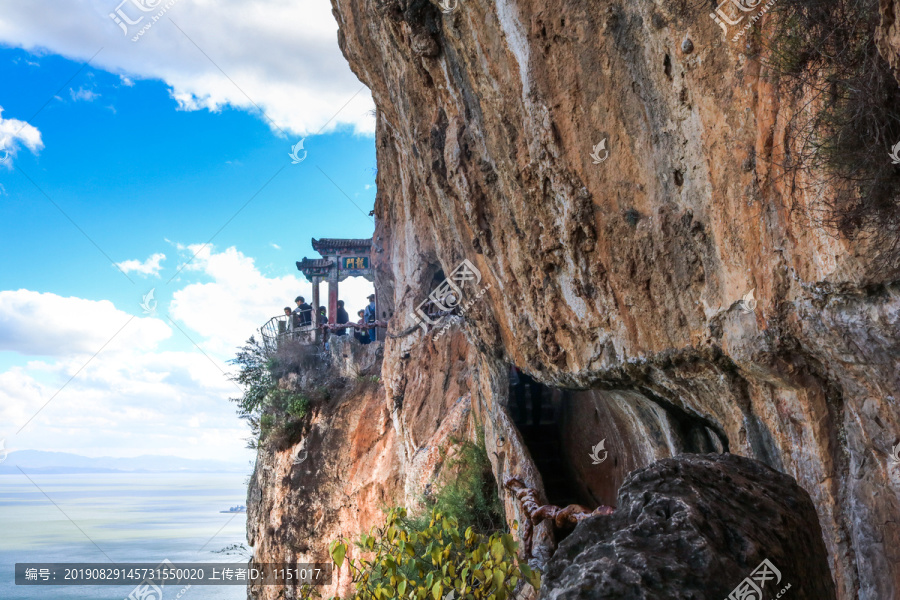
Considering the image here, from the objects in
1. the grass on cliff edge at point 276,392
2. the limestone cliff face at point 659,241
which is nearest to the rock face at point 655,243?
the limestone cliff face at point 659,241

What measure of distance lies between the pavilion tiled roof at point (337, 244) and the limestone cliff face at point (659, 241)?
13201 mm

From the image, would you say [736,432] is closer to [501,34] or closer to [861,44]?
[861,44]

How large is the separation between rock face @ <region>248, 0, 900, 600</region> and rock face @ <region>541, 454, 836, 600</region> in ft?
0.64

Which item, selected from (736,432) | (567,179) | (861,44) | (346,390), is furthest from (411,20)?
(346,390)

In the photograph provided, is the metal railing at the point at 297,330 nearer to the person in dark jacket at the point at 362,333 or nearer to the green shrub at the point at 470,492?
the person in dark jacket at the point at 362,333

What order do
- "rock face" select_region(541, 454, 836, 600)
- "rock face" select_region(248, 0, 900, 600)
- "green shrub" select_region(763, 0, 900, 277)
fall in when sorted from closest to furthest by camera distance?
"rock face" select_region(541, 454, 836, 600)
"green shrub" select_region(763, 0, 900, 277)
"rock face" select_region(248, 0, 900, 600)

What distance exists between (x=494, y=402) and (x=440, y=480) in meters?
2.42

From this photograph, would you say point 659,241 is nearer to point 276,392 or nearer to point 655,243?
point 655,243

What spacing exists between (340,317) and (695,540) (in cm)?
1863

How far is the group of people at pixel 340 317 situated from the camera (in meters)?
19.0

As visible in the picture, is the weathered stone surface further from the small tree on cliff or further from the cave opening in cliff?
the small tree on cliff

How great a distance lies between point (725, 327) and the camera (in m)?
4.50

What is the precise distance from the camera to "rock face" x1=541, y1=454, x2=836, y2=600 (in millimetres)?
2432

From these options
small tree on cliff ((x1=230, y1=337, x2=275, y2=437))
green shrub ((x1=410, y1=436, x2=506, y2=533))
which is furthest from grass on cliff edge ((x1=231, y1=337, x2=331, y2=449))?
green shrub ((x1=410, y1=436, x2=506, y2=533))
